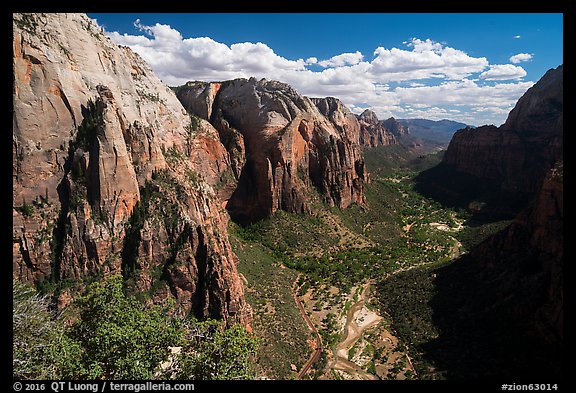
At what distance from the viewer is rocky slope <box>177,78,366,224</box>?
6956cm

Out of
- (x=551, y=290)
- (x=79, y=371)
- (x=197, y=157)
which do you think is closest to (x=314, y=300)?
(x=551, y=290)

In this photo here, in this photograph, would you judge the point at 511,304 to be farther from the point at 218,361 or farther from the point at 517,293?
the point at 218,361

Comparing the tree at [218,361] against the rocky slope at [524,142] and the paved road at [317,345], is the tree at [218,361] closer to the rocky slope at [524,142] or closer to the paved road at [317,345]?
the paved road at [317,345]

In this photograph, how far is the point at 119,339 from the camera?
15.1 m

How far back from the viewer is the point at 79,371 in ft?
47.6

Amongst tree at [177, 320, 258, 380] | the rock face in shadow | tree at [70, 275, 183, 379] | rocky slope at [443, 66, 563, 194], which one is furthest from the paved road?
rocky slope at [443, 66, 563, 194]

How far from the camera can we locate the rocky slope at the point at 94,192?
100ft

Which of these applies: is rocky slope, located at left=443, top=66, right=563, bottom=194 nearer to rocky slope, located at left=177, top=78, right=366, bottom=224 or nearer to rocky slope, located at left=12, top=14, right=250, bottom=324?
rocky slope, located at left=177, top=78, right=366, bottom=224

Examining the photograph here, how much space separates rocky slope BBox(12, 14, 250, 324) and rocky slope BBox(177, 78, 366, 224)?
2605cm

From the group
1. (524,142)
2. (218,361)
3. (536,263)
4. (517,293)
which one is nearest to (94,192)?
(218,361)

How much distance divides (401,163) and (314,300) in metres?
151

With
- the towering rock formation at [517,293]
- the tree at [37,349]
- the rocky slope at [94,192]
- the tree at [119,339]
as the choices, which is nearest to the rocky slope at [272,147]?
the rocky slope at [94,192]

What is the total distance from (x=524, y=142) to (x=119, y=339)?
427ft
